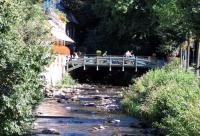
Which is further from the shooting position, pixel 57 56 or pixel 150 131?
pixel 57 56

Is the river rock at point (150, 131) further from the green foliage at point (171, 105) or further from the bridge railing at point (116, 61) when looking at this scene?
the bridge railing at point (116, 61)

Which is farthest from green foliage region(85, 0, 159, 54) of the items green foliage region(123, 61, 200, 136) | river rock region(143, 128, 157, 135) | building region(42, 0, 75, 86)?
river rock region(143, 128, 157, 135)

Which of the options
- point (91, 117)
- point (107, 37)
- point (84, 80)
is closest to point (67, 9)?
point (107, 37)

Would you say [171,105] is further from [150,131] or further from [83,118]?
[83,118]

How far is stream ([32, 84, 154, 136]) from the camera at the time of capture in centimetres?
2742

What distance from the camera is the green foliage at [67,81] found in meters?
59.7

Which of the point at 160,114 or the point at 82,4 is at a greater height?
the point at 82,4

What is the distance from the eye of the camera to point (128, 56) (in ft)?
215

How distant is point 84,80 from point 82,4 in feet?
52.6

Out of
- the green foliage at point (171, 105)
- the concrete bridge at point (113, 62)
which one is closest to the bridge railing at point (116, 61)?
the concrete bridge at point (113, 62)

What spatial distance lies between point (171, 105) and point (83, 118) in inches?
470

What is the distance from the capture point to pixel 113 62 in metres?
66.0

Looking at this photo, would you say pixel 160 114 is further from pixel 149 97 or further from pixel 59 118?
pixel 59 118

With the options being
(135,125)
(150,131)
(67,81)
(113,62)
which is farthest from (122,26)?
(150,131)
